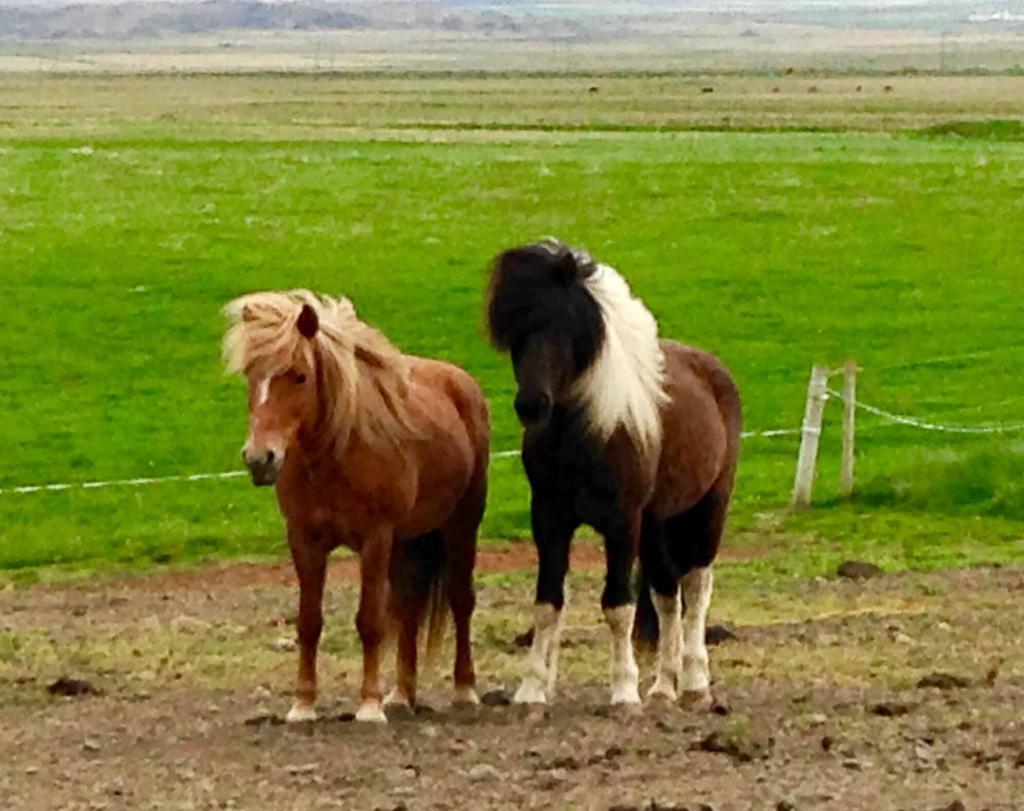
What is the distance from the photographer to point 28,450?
21.6m

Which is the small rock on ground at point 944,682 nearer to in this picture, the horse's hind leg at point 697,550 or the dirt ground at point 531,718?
the dirt ground at point 531,718

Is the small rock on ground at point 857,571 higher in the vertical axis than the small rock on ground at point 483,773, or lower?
lower

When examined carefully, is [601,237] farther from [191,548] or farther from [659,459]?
[659,459]

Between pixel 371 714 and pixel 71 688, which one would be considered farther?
pixel 71 688

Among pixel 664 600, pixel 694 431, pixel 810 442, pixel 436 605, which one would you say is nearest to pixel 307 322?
pixel 436 605

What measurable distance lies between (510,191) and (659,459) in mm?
34201

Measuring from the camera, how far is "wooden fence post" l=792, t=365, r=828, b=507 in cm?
1897

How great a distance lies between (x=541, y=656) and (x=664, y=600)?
0.88m

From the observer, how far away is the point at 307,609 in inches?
376

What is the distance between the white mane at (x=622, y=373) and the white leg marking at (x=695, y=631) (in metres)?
1.07

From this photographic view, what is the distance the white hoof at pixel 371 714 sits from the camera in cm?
948

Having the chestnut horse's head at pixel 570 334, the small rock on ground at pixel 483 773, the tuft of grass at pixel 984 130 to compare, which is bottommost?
the tuft of grass at pixel 984 130

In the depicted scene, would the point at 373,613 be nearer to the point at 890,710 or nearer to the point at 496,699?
the point at 496,699

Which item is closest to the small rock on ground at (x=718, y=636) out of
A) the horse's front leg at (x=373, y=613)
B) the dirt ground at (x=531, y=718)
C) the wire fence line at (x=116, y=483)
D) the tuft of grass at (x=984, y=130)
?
the dirt ground at (x=531, y=718)
